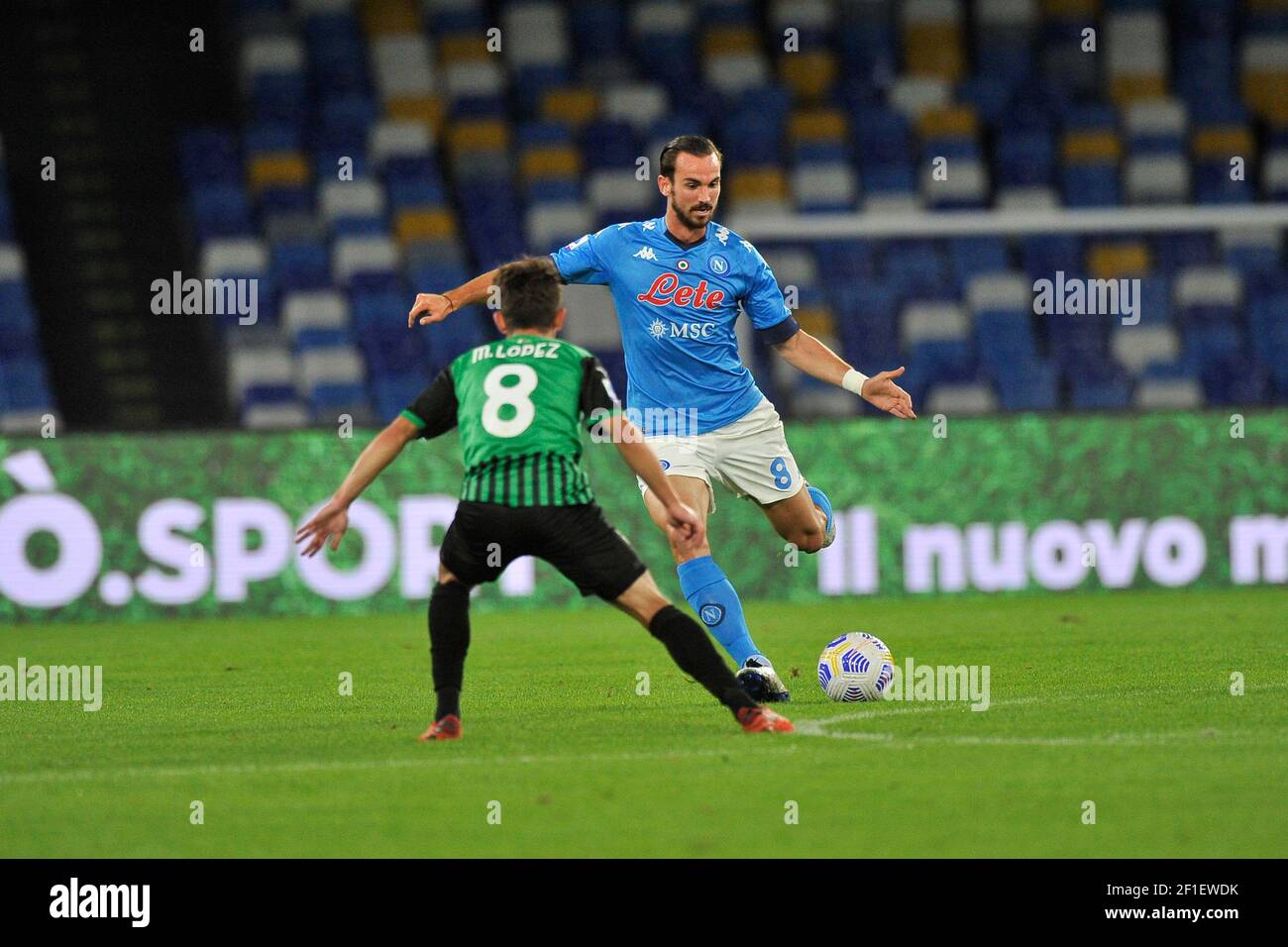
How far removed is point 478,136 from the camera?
20.7 m

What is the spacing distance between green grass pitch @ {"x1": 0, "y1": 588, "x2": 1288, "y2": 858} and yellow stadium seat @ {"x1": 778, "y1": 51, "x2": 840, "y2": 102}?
1171 cm

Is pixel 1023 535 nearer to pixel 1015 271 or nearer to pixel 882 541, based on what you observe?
pixel 882 541

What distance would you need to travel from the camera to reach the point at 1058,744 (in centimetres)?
696

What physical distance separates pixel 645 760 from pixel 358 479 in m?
1.33

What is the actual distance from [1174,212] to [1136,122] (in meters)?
4.47

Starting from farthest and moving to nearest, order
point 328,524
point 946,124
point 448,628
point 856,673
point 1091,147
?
point 1091,147, point 946,124, point 856,673, point 448,628, point 328,524

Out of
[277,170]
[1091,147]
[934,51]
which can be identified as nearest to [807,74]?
[934,51]

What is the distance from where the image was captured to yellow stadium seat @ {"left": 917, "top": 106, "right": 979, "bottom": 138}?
70.6ft

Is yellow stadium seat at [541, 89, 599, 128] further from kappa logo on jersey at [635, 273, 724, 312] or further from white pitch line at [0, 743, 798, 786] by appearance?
white pitch line at [0, 743, 798, 786]

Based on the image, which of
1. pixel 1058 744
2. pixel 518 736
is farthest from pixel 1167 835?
pixel 518 736

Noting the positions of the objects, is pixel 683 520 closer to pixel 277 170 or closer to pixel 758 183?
pixel 277 170

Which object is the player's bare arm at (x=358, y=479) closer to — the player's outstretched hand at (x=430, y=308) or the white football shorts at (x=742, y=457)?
the player's outstretched hand at (x=430, y=308)

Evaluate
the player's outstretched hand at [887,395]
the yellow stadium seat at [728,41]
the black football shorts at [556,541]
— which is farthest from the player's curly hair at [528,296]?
the yellow stadium seat at [728,41]

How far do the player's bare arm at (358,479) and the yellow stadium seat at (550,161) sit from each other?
13.9 m
